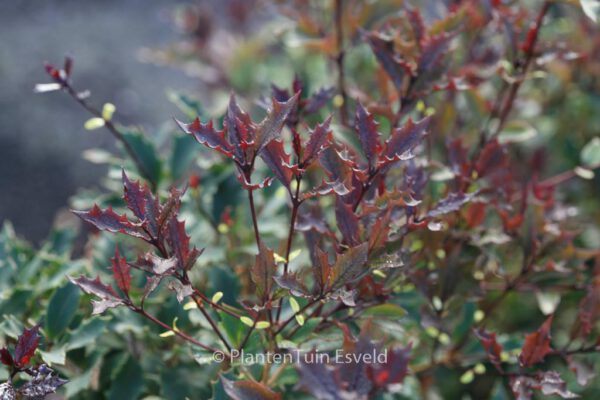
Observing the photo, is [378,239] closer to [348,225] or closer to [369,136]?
[348,225]

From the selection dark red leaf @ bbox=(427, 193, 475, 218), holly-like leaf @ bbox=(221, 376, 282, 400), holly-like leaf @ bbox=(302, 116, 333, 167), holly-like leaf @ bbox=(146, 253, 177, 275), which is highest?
holly-like leaf @ bbox=(302, 116, 333, 167)

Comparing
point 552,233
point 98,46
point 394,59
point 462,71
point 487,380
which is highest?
point 394,59

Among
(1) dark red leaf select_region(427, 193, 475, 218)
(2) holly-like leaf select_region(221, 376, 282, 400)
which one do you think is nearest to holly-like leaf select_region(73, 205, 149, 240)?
(2) holly-like leaf select_region(221, 376, 282, 400)

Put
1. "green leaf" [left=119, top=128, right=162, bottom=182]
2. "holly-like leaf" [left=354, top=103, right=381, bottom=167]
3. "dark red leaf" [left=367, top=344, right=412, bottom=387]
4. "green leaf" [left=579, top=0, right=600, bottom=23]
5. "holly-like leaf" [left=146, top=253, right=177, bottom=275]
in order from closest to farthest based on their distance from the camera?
"dark red leaf" [left=367, top=344, right=412, bottom=387]
"holly-like leaf" [left=146, top=253, right=177, bottom=275]
"holly-like leaf" [left=354, top=103, right=381, bottom=167]
"green leaf" [left=579, top=0, right=600, bottom=23]
"green leaf" [left=119, top=128, right=162, bottom=182]

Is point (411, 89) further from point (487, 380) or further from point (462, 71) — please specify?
point (487, 380)

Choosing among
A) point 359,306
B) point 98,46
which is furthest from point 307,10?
point 98,46

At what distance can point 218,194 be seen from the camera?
4.90 feet

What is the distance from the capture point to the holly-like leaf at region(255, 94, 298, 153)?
95cm

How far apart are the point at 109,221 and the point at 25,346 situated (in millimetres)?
240

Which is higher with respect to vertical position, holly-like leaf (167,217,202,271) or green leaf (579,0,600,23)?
green leaf (579,0,600,23)

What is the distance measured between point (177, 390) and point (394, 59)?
2.50 feet

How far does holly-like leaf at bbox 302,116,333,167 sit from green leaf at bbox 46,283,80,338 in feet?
1.78

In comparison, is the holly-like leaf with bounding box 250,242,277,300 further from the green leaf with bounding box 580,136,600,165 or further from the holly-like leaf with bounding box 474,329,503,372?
the green leaf with bounding box 580,136,600,165

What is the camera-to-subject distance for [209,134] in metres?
0.97
